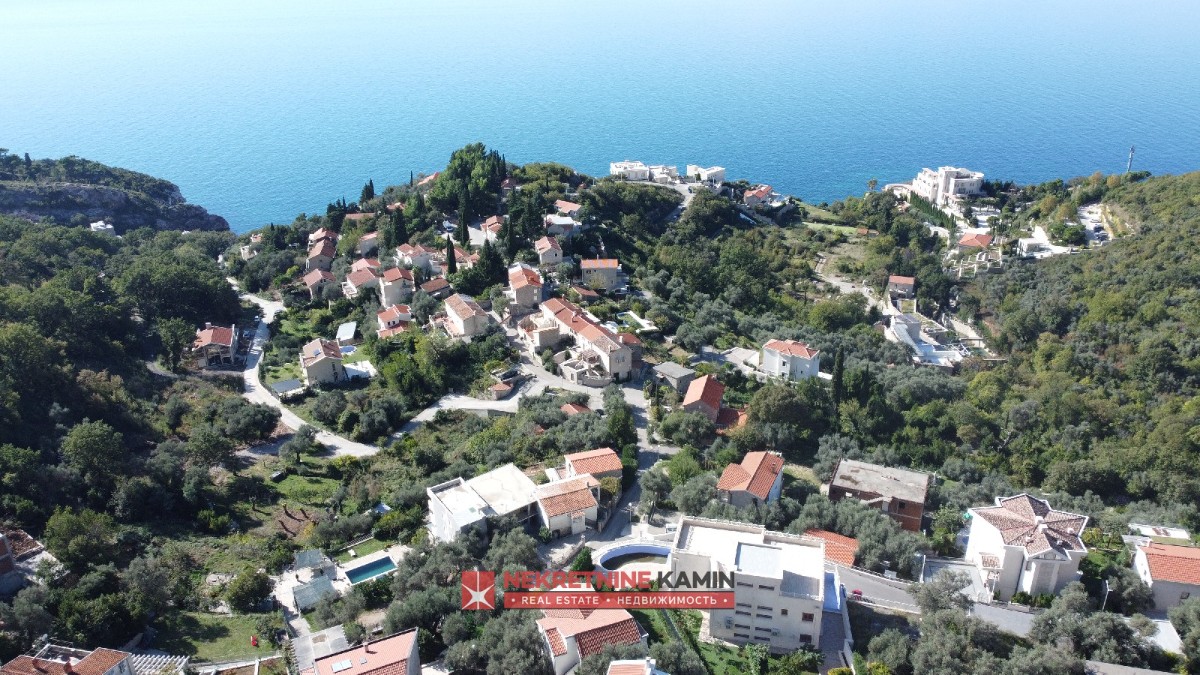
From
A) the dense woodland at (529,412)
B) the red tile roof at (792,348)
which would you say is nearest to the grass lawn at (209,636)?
the dense woodland at (529,412)

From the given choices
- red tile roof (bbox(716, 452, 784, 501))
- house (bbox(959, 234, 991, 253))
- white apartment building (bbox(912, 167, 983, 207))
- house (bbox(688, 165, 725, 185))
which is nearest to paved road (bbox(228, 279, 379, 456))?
red tile roof (bbox(716, 452, 784, 501))

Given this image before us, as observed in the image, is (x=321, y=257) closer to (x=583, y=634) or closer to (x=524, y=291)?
(x=524, y=291)

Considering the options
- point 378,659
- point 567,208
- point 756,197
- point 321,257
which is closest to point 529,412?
point 378,659

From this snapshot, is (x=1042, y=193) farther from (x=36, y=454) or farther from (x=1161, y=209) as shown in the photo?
(x=36, y=454)

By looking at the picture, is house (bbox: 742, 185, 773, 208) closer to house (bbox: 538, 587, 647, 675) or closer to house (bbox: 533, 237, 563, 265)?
house (bbox: 533, 237, 563, 265)

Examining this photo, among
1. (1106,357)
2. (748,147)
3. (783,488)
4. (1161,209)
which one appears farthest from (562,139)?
(783,488)

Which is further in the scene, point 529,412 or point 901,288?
point 901,288
